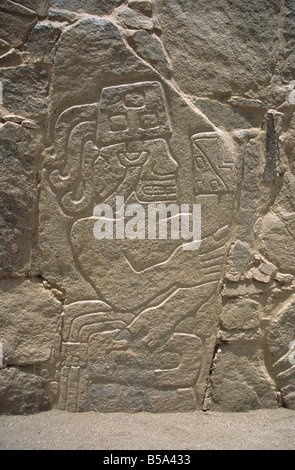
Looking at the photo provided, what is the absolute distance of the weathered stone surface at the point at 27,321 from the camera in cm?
211

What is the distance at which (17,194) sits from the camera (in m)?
2.08

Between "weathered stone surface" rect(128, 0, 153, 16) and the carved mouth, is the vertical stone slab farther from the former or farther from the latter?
"weathered stone surface" rect(128, 0, 153, 16)

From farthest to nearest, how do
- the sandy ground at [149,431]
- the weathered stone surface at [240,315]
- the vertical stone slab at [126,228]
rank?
1. the weathered stone surface at [240,315]
2. the vertical stone slab at [126,228]
3. the sandy ground at [149,431]

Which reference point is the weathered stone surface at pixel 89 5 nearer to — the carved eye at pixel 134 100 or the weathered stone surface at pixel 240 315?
the carved eye at pixel 134 100

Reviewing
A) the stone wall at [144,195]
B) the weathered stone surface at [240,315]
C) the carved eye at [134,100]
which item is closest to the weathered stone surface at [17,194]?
the stone wall at [144,195]

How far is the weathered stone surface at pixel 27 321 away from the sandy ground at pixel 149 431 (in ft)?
1.07

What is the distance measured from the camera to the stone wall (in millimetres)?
2053

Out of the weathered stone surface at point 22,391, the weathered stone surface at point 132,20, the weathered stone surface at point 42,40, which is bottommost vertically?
the weathered stone surface at point 22,391

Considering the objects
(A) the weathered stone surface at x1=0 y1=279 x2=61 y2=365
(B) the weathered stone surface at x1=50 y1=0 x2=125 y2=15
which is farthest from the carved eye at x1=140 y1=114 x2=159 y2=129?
(A) the weathered stone surface at x1=0 y1=279 x2=61 y2=365

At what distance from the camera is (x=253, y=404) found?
2268 millimetres

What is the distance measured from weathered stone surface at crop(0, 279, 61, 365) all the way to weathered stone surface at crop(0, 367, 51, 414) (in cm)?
6

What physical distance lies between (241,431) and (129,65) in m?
1.94

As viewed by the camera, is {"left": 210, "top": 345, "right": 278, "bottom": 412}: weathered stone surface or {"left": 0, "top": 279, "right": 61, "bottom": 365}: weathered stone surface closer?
{"left": 0, "top": 279, "right": 61, "bottom": 365}: weathered stone surface

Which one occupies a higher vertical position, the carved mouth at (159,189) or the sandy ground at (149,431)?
the carved mouth at (159,189)
